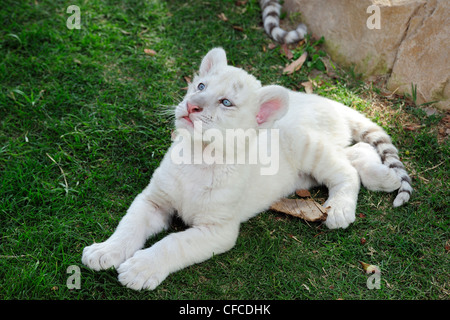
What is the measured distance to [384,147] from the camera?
5227 millimetres

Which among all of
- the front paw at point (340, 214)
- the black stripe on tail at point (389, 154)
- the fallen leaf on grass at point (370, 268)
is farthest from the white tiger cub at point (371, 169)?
the fallen leaf on grass at point (370, 268)

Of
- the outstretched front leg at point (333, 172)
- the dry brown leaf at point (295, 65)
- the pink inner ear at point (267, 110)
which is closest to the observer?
the pink inner ear at point (267, 110)

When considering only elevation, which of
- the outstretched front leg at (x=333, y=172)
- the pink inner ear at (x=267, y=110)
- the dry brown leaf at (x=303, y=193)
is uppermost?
the pink inner ear at (x=267, y=110)

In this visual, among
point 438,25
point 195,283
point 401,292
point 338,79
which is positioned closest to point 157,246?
point 195,283

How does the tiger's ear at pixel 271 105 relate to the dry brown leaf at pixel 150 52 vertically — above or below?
above

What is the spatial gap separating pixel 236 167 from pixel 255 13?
12.3 feet

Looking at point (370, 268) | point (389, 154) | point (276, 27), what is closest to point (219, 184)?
point (370, 268)

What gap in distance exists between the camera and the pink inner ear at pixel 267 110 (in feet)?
13.4

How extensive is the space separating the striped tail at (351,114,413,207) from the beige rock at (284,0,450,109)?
101cm

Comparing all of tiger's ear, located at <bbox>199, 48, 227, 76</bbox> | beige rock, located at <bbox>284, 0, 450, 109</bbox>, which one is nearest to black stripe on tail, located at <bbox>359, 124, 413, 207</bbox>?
beige rock, located at <bbox>284, 0, 450, 109</bbox>

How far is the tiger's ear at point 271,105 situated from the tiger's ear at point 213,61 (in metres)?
0.49

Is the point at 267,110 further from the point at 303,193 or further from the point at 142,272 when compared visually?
the point at 142,272

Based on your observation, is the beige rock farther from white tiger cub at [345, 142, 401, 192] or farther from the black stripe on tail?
white tiger cub at [345, 142, 401, 192]

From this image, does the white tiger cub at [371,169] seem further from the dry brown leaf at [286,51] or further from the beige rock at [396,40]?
the dry brown leaf at [286,51]
